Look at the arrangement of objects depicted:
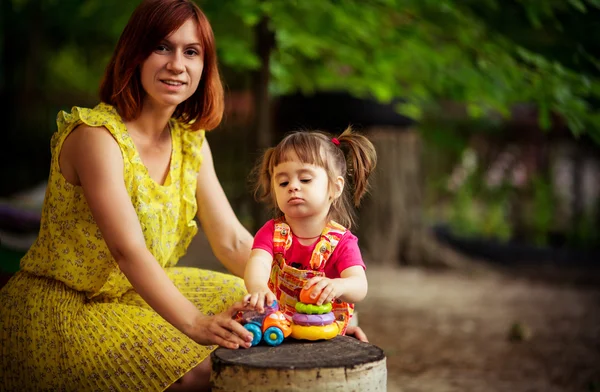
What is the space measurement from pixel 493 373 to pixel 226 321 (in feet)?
9.15

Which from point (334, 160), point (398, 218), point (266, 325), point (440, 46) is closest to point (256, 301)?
point (266, 325)

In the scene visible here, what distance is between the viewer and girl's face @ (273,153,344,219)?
2160 millimetres

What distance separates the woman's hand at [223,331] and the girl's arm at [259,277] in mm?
55

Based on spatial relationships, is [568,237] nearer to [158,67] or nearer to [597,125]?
[597,125]

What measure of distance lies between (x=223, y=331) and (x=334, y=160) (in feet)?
2.16

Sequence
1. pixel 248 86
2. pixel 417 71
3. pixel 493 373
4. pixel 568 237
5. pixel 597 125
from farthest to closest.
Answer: pixel 248 86, pixel 568 237, pixel 417 71, pixel 493 373, pixel 597 125

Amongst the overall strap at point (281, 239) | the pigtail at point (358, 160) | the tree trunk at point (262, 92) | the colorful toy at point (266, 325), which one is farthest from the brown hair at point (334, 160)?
the tree trunk at point (262, 92)

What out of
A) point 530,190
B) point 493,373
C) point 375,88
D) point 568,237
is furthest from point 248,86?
point 493,373

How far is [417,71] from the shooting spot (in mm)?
5137

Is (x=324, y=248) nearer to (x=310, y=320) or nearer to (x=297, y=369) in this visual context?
(x=310, y=320)

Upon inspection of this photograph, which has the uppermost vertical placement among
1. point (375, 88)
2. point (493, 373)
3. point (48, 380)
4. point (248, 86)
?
point (248, 86)

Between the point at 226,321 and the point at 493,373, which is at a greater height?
the point at 226,321

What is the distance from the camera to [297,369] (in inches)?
69.5

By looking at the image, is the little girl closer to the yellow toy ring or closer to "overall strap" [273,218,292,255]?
"overall strap" [273,218,292,255]
